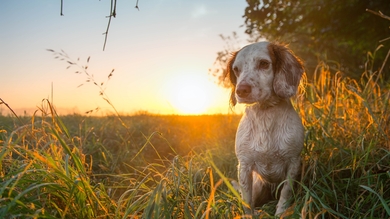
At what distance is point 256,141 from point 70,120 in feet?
15.8

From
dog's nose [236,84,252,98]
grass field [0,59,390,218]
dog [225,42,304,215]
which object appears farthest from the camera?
dog [225,42,304,215]

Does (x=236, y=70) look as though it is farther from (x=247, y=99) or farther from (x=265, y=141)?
(x=265, y=141)

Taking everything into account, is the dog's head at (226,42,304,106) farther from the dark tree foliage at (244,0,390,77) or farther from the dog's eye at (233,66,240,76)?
the dark tree foliage at (244,0,390,77)

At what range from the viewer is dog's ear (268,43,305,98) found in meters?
2.55

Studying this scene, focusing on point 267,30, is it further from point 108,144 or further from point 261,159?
point 261,159

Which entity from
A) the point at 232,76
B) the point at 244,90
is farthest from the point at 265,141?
the point at 232,76

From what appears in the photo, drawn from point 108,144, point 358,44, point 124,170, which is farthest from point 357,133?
point 358,44

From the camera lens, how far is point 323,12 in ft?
26.5

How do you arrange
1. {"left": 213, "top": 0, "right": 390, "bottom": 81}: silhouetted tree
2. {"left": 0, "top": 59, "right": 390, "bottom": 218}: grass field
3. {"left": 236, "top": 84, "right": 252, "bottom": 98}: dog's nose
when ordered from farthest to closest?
1. {"left": 213, "top": 0, "right": 390, "bottom": 81}: silhouetted tree
2. {"left": 236, "top": 84, "right": 252, "bottom": 98}: dog's nose
3. {"left": 0, "top": 59, "right": 390, "bottom": 218}: grass field

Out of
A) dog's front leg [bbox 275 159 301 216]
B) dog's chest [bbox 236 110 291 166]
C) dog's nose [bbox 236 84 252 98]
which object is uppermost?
dog's nose [bbox 236 84 252 98]

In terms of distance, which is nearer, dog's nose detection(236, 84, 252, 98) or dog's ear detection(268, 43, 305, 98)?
dog's nose detection(236, 84, 252, 98)

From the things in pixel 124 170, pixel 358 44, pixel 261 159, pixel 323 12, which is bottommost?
pixel 124 170

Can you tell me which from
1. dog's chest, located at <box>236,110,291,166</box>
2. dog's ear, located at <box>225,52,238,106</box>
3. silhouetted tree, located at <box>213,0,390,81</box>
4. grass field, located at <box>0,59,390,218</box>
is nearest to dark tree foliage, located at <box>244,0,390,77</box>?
silhouetted tree, located at <box>213,0,390,81</box>

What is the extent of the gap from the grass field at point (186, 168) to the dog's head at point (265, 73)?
576mm
